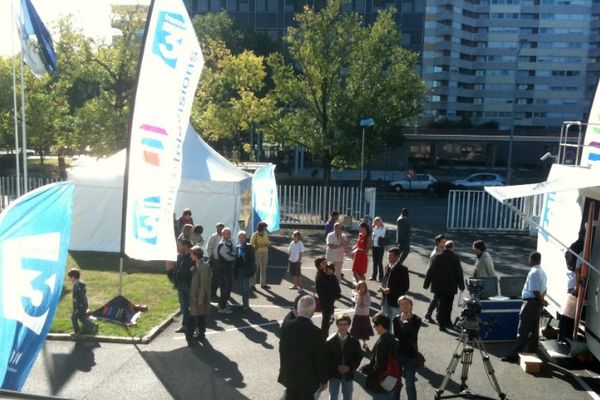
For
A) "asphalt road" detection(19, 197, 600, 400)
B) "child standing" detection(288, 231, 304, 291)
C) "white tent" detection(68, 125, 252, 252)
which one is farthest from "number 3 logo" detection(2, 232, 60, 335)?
"white tent" detection(68, 125, 252, 252)

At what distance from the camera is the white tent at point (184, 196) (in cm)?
1579

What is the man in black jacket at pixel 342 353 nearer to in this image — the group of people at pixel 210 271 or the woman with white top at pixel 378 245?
the group of people at pixel 210 271

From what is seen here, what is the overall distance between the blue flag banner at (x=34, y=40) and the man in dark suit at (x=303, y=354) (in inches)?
466

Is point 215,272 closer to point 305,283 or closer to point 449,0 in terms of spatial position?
point 305,283

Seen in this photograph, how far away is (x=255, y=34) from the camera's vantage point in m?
46.7

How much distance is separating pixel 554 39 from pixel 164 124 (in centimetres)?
7809

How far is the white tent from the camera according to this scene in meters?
15.8

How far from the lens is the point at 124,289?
1259 centimetres

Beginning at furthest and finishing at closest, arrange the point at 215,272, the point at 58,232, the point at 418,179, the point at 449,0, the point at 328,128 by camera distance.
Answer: the point at 449,0, the point at 418,179, the point at 328,128, the point at 215,272, the point at 58,232

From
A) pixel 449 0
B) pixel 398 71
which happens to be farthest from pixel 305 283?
pixel 449 0

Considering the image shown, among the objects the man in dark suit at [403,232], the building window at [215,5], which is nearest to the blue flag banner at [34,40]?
the man in dark suit at [403,232]

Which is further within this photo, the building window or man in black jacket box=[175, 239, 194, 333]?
the building window

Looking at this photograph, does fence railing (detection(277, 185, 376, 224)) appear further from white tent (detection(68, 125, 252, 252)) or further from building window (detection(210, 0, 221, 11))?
building window (detection(210, 0, 221, 11))

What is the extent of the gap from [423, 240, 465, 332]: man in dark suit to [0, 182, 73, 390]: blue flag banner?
275 inches
